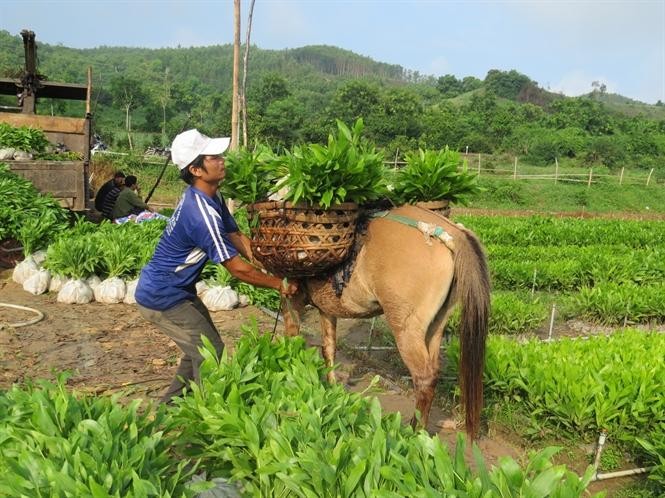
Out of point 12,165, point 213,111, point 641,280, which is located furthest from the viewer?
point 213,111

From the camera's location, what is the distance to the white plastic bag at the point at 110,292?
848cm

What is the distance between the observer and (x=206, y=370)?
11.9 ft

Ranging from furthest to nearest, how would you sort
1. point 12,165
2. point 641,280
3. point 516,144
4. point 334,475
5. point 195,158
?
point 516,144, point 641,280, point 12,165, point 195,158, point 334,475

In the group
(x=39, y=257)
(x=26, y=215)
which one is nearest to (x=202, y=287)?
(x=39, y=257)

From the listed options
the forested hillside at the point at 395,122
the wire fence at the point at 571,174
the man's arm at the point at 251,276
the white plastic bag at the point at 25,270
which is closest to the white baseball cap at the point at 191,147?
the man's arm at the point at 251,276

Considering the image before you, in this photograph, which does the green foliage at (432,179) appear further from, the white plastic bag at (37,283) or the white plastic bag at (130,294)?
the white plastic bag at (37,283)

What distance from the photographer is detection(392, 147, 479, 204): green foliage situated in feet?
15.0

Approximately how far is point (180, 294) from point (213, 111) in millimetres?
68639

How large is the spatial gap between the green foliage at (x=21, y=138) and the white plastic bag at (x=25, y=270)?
280 centimetres

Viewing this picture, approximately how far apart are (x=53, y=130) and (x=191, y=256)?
371 inches

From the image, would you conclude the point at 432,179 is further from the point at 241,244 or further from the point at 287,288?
the point at 241,244

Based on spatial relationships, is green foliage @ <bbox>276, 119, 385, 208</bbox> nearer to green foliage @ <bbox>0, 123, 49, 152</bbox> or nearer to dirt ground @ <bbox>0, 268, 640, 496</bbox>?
dirt ground @ <bbox>0, 268, 640, 496</bbox>

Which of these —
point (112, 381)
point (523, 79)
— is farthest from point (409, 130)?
point (523, 79)

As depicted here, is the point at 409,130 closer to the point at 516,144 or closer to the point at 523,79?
the point at 516,144
